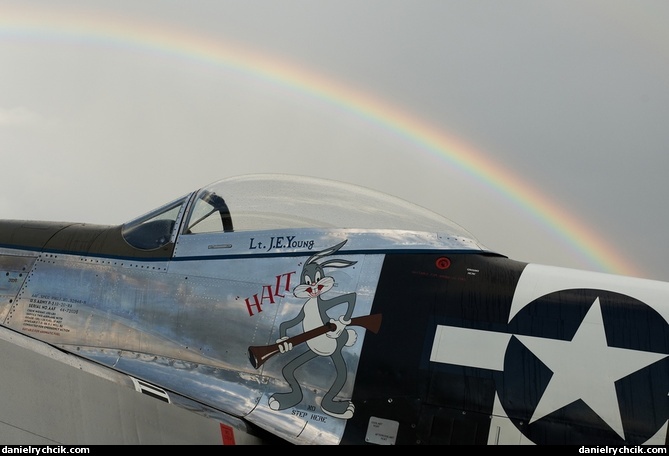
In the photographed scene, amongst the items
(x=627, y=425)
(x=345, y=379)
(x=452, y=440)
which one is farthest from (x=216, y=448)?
(x=627, y=425)

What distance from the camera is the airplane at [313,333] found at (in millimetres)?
5355

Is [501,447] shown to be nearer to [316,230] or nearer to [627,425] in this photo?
[627,425]

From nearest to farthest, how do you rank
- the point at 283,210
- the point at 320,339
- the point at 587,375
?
the point at 587,375, the point at 320,339, the point at 283,210

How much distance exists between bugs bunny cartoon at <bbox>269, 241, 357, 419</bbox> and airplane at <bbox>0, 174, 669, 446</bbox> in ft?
0.05

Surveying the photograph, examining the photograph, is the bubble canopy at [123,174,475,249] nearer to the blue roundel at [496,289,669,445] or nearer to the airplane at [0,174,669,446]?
the airplane at [0,174,669,446]

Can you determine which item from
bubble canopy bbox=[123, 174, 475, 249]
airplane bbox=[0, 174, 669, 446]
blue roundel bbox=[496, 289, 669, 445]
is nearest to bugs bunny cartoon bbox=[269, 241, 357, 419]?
airplane bbox=[0, 174, 669, 446]

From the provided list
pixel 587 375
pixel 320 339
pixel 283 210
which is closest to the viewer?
pixel 587 375

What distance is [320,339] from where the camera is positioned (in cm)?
595

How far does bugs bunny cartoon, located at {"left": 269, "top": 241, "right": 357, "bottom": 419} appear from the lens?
5.84m

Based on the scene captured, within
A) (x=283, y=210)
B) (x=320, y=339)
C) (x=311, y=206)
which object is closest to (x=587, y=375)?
(x=320, y=339)

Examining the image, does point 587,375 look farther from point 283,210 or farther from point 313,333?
point 283,210

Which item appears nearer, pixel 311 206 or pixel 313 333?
pixel 313 333

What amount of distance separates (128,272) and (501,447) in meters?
3.71

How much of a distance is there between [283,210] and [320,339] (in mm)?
1506
